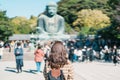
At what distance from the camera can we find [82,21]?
94.4m

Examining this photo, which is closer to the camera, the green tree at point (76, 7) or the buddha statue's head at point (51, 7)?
the buddha statue's head at point (51, 7)

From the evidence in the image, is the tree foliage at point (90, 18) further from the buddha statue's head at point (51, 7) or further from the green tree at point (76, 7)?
the buddha statue's head at point (51, 7)

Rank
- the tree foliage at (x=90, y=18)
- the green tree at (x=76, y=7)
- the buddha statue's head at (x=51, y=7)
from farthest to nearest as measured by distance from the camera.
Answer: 1. the green tree at (x=76, y=7)
2. the tree foliage at (x=90, y=18)
3. the buddha statue's head at (x=51, y=7)

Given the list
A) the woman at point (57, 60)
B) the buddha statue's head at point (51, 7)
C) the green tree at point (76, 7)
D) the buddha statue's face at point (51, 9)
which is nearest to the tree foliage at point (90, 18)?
the green tree at point (76, 7)

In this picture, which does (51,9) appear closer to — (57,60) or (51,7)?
(51,7)

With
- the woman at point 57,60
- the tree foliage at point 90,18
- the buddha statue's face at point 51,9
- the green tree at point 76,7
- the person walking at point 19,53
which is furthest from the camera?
the green tree at point 76,7

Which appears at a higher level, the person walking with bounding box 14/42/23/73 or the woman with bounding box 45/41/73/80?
the woman with bounding box 45/41/73/80

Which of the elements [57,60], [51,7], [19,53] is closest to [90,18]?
[51,7]

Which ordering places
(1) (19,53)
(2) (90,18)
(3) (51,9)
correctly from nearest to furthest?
1. (1) (19,53)
2. (3) (51,9)
3. (2) (90,18)

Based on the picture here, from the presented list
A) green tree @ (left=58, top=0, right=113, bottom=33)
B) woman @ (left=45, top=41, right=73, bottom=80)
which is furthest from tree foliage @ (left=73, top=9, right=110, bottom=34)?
woman @ (left=45, top=41, right=73, bottom=80)

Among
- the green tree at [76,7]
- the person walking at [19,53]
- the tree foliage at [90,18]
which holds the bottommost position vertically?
the person walking at [19,53]

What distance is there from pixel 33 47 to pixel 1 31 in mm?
24008

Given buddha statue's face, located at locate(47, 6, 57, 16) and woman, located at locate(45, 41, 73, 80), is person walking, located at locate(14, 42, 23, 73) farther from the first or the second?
buddha statue's face, located at locate(47, 6, 57, 16)

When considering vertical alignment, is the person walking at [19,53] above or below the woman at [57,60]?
below
